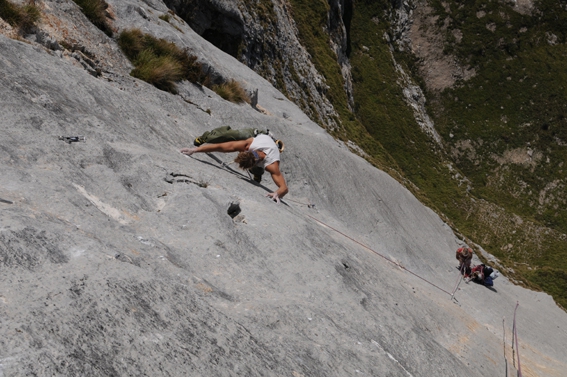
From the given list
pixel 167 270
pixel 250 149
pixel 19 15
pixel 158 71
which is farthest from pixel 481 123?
pixel 167 270

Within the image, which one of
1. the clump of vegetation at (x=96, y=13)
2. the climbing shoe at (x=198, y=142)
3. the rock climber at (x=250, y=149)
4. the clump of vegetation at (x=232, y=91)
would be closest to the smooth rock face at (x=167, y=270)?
the climbing shoe at (x=198, y=142)

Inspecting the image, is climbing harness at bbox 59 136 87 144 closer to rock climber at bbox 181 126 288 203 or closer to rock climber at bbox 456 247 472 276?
rock climber at bbox 181 126 288 203

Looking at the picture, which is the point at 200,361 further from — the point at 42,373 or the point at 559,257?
the point at 559,257

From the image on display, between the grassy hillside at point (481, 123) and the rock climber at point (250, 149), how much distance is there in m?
32.9

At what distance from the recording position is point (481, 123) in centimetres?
7200

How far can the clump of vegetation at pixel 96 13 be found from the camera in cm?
1805

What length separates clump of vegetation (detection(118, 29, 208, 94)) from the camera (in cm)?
1703

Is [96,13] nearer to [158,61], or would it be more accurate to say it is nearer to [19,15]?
[158,61]

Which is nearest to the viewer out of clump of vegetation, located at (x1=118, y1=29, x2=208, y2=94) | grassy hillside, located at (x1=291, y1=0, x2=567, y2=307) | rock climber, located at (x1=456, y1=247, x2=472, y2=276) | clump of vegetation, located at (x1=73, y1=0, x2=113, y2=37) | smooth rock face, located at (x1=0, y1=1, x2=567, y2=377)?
smooth rock face, located at (x1=0, y1=1, x2=567, y2=377)

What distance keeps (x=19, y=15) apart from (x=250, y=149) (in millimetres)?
8455

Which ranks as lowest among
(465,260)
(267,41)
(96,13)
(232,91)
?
(267,41)

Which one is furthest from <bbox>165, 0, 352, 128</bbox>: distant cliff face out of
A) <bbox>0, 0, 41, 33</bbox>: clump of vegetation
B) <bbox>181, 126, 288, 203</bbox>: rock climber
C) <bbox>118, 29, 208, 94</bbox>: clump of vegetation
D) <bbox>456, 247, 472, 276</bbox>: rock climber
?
<bbox>181, 126, 288, 203</bbox>: rock climber

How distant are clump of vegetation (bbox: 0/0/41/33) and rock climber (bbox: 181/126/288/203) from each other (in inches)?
259

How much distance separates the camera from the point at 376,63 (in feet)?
241
